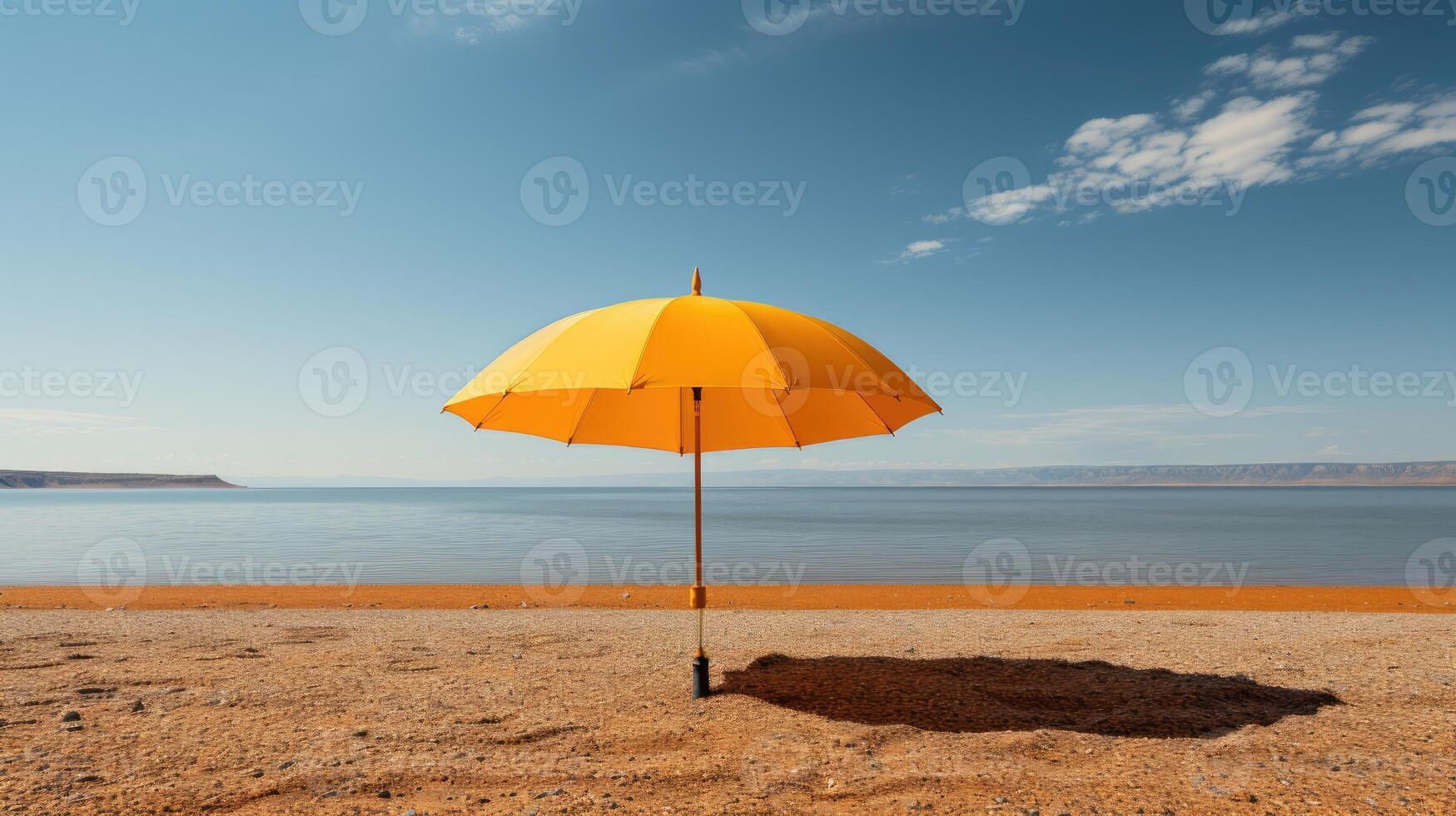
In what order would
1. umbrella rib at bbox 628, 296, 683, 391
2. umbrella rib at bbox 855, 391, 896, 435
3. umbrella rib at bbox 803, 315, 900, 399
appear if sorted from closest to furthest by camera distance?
1. umbrella rib at bbox 628, 296, 683, 391
2. umbrella rib at bbox 803, 315, 900, 399
3. umbrella rib at bbox 855, 391, 896, 435

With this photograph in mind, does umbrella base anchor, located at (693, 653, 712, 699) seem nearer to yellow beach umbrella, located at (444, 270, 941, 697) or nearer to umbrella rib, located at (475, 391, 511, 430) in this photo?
yellow beach umbrella, located at (444, 270, 941, 697)

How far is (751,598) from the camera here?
14008 mm

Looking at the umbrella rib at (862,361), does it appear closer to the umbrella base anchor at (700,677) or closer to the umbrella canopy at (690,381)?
the umbrella canopy at (690,381)

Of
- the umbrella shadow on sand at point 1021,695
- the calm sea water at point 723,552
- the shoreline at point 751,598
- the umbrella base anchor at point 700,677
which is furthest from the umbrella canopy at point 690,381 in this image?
the calm sea water at point 723,552

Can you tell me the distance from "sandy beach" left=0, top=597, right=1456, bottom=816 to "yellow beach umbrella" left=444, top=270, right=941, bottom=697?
1292mm

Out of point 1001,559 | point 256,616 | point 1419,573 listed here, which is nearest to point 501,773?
point 256,616

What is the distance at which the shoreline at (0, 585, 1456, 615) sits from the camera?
12805 mm

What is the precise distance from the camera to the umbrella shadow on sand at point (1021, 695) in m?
4.84

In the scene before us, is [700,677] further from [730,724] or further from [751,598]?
[751,598]

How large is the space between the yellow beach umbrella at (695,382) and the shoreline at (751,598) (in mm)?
6330

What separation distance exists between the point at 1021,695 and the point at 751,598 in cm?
880

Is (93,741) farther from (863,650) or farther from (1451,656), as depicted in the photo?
(1451,656)

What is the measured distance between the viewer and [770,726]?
Result: 4758mm

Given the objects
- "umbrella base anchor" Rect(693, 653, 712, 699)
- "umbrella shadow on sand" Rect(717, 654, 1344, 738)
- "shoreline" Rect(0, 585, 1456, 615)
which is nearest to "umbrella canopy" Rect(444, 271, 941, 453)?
"umbrella base anchor" Rect(693, 653, 712, 699)
